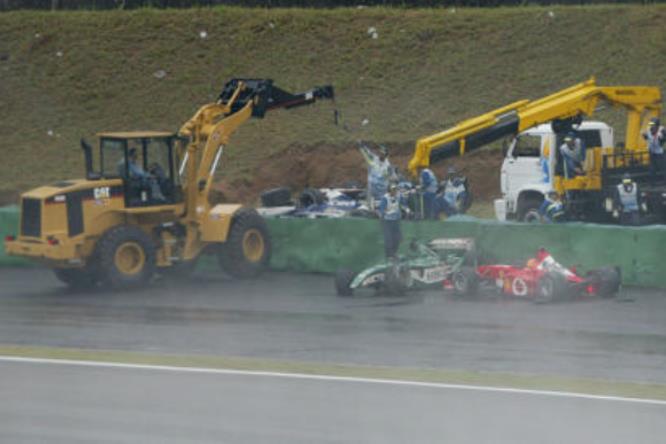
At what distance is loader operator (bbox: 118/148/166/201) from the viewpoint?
76.7ft

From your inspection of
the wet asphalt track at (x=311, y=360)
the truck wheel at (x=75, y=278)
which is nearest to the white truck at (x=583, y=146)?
the wet asphalt track at (x=311, y=360)

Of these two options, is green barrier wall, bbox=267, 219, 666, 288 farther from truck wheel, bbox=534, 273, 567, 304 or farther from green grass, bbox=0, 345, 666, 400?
green grass, bbox=0, 345, 666, 400

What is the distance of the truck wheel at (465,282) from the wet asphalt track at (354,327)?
0.33 metres

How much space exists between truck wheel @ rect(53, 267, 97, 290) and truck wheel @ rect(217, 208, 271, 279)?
2.39 metres

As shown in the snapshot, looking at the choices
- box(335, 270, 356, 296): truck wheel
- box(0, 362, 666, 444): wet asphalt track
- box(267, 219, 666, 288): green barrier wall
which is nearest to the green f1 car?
box(335, 270, 356, 296): truck wheel

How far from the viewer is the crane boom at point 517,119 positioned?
26.3 meters

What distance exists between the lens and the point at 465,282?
2103 cm

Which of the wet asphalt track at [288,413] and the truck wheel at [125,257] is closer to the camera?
the wet asphalt track at [288,413]

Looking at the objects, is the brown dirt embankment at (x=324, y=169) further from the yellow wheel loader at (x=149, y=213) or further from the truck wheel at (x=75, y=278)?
the truck wheel at (x=75, y=278)

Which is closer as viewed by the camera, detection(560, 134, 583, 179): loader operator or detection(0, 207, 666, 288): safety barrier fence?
detection(0, 207, 666, 288): safety barrier fence

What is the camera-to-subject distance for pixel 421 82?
43.2m

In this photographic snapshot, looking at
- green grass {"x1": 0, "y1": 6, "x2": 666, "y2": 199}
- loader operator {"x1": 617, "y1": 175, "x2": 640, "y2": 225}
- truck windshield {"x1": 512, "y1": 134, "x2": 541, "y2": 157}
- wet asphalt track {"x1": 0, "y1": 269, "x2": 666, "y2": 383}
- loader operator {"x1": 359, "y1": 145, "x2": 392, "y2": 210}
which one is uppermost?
green grass {"x1": 0, "y1": 6, "x2": 666, "y2": 199}

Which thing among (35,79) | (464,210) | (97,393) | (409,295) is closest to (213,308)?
(409,295)

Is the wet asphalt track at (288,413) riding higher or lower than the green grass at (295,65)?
lower
